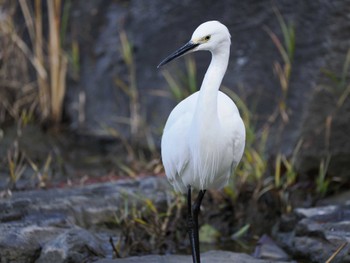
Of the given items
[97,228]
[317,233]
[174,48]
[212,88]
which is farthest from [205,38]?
[174,48]

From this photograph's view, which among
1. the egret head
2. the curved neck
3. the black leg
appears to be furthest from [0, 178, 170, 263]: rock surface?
the egret head

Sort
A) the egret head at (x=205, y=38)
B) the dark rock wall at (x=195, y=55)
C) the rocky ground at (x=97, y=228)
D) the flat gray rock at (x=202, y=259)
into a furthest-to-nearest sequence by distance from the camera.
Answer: the dark rock wall at (x=195, y=55), the rocky ground at (x=97, y=228), the flat gray rock at (x=202, y=259), the egret head at (x=205, y=38)

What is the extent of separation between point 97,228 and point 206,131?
143cm

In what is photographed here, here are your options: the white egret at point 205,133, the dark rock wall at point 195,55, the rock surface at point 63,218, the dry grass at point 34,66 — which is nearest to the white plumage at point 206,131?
the white egret at point 205,133

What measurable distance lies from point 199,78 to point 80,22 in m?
1.82

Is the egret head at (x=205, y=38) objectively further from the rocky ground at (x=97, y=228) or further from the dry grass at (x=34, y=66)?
the dry grass at (x=34, y=66)

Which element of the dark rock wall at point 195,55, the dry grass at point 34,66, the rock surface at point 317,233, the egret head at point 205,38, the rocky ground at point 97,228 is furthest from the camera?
the dry grass at point 34,66

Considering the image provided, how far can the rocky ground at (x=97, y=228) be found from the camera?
3.92 metres

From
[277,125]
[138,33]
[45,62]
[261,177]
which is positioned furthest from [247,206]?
[45,62]

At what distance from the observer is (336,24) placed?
546 cm

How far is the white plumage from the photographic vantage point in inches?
134

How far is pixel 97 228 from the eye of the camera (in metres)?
4.61

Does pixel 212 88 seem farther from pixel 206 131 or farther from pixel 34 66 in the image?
pixel 34 66

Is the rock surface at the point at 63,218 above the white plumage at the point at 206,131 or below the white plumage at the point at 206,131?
below
